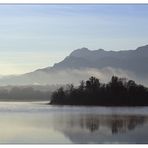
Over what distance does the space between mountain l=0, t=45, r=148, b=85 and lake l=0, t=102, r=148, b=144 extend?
0.13 m

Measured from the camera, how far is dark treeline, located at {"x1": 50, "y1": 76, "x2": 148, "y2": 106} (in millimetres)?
5543

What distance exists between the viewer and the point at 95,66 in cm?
556

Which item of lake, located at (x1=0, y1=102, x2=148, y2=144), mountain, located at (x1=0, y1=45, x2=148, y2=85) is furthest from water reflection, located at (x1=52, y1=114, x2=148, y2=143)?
mountain, located at (x1=0, y1=45, x2=148, y2=85)

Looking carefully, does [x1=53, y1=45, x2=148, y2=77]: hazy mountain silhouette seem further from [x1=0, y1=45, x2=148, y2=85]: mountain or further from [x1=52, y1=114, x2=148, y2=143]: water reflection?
[x1=52, y1=114, x2=148, y2=143]: water reflection

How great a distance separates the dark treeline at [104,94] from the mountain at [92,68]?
0.11 ft

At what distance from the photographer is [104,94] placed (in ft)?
18.3

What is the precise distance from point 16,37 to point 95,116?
54 cm

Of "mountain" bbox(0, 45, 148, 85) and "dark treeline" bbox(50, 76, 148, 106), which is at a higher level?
"mountain" bbox(0, 45, 148, 85)

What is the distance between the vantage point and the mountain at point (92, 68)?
18.1 ft

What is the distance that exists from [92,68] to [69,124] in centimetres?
30

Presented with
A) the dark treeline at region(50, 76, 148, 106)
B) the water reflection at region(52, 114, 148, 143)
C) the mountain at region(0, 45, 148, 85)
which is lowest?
the water reflection at region(52, 114, 148, 143)

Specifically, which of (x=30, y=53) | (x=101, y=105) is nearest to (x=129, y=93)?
(x=101, y=105)
